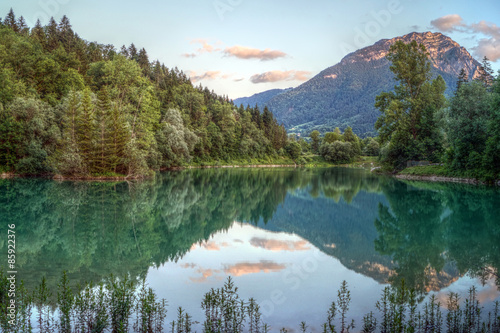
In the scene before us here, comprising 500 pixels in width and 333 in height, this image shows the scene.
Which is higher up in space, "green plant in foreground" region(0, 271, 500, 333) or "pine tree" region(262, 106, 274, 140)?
"pine tree" region(262, 106, 274, 140)

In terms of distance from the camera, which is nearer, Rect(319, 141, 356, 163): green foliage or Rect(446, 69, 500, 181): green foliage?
Rect(446, 69, 500, 181): green foliage

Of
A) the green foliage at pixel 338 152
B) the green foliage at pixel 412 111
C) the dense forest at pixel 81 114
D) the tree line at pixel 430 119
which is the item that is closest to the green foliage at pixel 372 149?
the green foliage at pixel 338 152

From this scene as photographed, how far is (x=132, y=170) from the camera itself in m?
49.4

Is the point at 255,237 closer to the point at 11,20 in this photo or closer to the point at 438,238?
the point at 438,238

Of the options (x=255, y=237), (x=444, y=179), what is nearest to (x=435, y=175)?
(x=444, y=179)

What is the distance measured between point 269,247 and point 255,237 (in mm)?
1994

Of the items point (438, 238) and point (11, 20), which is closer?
point (438, 238)

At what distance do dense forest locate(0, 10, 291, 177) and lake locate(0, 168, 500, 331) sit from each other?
1985 cm

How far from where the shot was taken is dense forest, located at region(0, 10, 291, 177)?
47.0 m

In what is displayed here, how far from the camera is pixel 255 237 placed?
17.1 m

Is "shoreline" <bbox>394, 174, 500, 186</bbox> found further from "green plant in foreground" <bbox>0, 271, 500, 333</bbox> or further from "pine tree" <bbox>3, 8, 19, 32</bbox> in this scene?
"pine tree" <bbox>3, 8, 19, 32</bbox>

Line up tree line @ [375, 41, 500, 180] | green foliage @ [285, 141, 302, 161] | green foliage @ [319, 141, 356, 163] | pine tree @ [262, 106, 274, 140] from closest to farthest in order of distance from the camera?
tree line @ [375, 41, 500, 180]
pine tree @ [262, 106, 274, 140]
green foliage @ [319, 141, 356, 163]
green foliage @ [285, 141, 302, 161]

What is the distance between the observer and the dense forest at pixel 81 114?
4697 centimetres

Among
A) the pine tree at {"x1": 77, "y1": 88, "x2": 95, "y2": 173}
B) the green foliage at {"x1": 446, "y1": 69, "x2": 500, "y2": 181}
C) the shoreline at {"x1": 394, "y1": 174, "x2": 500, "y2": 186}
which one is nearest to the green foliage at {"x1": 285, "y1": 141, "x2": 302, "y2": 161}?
the shoreline at {"x1": 394, "y1": 174, "x2": 500, "y2": 186}
